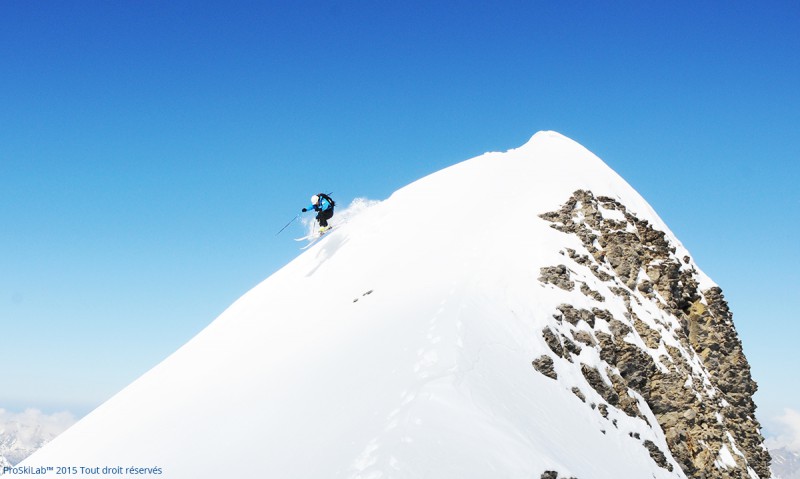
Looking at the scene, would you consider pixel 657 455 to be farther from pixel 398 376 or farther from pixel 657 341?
pixel 398 376

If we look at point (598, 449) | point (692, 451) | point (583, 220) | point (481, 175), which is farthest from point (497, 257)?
point (481, 175)

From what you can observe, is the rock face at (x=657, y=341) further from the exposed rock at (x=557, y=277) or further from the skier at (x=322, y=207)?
the skier at (x=322, y=207)

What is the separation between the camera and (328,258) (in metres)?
32.6

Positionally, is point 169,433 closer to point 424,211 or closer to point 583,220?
point 424,211

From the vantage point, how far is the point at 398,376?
14891 mm

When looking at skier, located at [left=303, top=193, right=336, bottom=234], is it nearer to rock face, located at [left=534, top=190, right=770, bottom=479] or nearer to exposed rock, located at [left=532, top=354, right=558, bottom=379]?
rock face, located at [left=534, top=190, right=770, bottom=479]

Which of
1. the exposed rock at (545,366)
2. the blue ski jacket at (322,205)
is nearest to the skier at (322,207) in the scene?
the blue ski jacket at (322,205)

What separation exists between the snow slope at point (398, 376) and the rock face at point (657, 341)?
0.87 meters

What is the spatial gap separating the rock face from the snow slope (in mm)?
865

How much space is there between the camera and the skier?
110 ft

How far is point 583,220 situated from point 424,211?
29.6 ft

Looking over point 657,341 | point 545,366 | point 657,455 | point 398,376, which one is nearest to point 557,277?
point 545,366

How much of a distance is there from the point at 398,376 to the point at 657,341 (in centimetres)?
1549

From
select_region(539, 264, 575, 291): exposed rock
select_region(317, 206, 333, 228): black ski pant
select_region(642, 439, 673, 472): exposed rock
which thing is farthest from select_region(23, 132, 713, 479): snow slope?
select_region(317, 206, 333, 228): black ski pant
